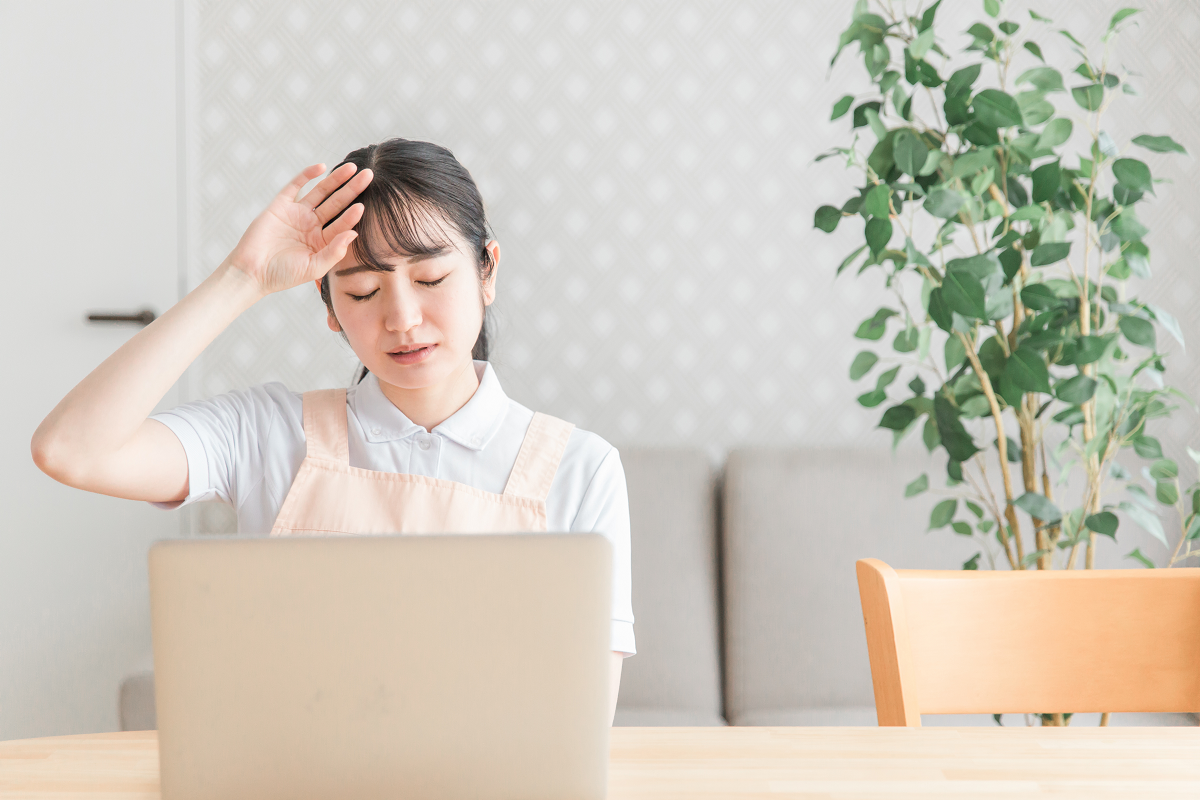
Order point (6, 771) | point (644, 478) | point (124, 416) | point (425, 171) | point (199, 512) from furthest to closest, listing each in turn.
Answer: point (199, 512) → point (644, 478) → point (425, 171) → point (124, 416) → point (6, 771)

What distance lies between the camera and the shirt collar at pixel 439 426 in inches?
41.9

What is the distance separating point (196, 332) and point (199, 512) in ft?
4.02

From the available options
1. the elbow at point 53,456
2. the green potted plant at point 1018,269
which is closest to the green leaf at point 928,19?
the green potted plant at point 1018,269

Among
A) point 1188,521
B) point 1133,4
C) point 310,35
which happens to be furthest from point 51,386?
point 1133,4

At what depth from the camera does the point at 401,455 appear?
1066 mm

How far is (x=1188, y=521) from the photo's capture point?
4.66 feet

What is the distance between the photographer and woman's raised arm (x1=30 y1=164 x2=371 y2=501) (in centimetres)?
84

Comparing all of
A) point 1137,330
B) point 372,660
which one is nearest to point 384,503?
point 372,660

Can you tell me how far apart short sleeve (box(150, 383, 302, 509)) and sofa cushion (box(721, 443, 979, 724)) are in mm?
977

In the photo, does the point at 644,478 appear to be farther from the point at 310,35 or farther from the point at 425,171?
the point at 310,35

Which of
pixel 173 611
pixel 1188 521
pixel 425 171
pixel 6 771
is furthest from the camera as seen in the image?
pixel 1188 521

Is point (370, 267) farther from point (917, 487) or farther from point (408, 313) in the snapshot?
point (917, 487)

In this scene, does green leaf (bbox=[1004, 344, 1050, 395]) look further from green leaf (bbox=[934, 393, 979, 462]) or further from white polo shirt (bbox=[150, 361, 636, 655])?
white polo shirt (bbox=[150, 361, 636, 655])

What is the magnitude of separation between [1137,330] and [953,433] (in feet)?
0.93
